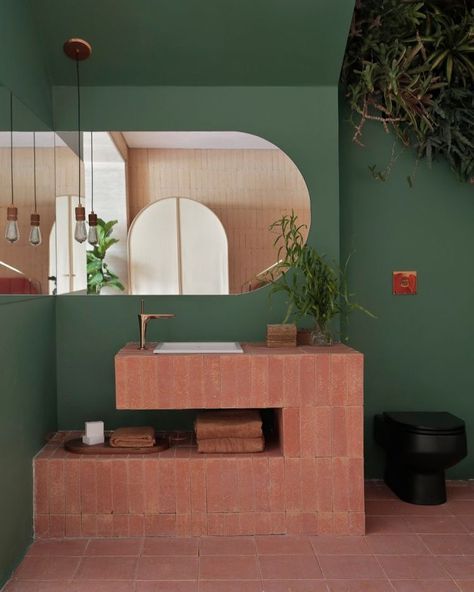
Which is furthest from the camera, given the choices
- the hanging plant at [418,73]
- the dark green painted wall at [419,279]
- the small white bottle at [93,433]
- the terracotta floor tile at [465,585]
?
the dark green painted wall at [419,279]

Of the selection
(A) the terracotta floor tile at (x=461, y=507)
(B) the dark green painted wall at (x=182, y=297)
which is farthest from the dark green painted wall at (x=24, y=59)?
(A) the terracotta floor tile at (x=461, y=507)

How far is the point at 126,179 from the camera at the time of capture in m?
3.74

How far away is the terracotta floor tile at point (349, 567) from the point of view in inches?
113

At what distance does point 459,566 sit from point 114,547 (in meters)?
1.47

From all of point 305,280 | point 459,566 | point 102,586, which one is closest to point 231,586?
point 102,586

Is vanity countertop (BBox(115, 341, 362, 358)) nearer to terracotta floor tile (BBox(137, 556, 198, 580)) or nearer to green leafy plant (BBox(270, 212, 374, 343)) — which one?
green leafy plant (BBox(270, 212, 374, 343))

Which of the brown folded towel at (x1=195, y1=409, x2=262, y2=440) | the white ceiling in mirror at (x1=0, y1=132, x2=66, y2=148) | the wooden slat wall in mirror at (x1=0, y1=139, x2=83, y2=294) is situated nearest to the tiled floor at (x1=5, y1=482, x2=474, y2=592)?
the brown folded towel at (x1=195, y1=409, x2=262, y2=440)

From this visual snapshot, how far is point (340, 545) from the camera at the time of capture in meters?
3.20

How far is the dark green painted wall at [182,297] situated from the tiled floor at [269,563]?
81cm

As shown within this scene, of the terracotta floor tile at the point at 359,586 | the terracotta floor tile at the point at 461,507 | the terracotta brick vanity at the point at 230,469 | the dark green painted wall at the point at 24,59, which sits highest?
the dark green painted wall at the point at 24,59

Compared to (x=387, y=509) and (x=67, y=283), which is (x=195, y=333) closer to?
(x=67, y=283)

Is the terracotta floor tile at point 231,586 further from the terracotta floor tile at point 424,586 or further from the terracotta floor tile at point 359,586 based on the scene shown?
the terracotta floor tile at point 424,586

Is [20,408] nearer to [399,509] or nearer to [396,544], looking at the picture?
[396,544]

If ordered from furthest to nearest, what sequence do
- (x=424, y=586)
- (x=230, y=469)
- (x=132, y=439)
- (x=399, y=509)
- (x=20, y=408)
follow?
(x=399, y=509)
(x=132, y=439)
(x=230, y=469)
(x=20, y=408)
(x=424, y=586)
